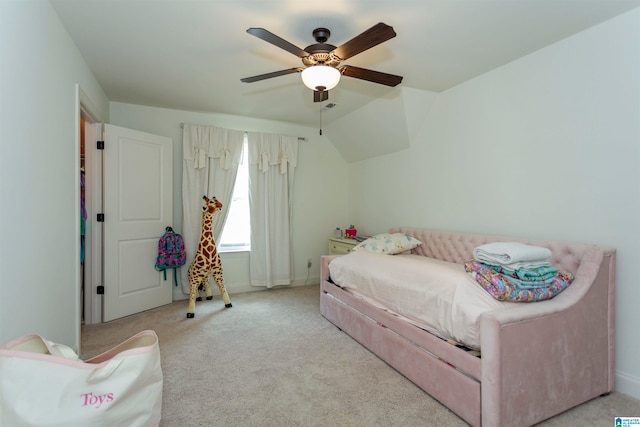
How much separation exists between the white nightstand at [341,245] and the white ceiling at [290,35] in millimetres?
1956

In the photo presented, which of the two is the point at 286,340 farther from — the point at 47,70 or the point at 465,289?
the point at 47,70

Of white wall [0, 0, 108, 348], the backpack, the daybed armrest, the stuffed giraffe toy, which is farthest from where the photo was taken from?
the backpack

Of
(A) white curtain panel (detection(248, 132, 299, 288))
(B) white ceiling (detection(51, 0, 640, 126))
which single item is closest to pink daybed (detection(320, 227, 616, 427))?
(B) white ceiling (detection(51, 0, 640, 126))

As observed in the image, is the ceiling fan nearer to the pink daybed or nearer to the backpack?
the pink daybed

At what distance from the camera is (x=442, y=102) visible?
3326 mm

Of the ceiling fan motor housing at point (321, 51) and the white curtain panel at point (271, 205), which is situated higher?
the ceiling fan motor housing at point (321, 51)

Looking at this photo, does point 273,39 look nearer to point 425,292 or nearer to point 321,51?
point 321,51

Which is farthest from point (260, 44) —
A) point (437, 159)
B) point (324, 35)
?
point (437, 159)

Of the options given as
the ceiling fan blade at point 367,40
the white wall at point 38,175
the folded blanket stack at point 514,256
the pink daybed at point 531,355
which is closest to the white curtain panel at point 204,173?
the white wall at point 38,175

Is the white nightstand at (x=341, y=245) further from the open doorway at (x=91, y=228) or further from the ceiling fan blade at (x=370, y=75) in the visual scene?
the open doorway at (x=91, y=228)

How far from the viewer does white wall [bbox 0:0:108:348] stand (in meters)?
1.38

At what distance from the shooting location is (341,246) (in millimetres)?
4410

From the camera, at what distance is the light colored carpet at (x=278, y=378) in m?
1.74

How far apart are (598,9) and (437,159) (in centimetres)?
170
